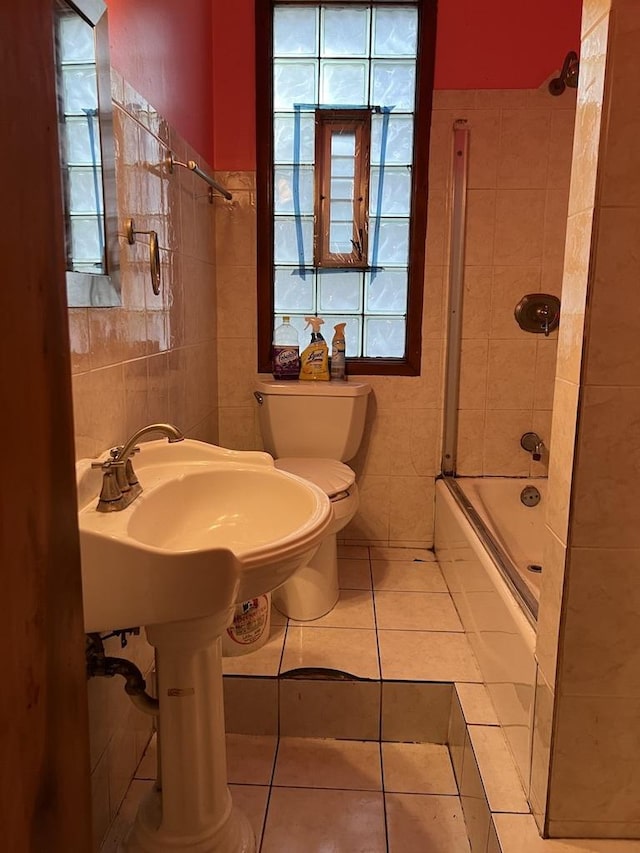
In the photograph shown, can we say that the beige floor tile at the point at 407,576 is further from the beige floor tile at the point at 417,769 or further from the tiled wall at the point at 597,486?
the tiled wall at the point at 597,486

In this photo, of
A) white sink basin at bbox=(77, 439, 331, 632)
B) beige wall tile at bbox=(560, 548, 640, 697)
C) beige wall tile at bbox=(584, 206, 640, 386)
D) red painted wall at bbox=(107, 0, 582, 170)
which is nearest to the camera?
white sink basin at bbox=(77, 439, 331, 632)

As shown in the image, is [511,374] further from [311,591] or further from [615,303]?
[615,303]

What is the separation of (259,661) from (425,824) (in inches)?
23.7

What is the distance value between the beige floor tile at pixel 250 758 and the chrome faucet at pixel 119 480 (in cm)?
87

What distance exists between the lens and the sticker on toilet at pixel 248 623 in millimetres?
1830

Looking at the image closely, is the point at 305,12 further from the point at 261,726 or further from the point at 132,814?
the point at 132,814

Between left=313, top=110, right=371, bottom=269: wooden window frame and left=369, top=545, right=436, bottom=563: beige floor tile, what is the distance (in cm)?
116

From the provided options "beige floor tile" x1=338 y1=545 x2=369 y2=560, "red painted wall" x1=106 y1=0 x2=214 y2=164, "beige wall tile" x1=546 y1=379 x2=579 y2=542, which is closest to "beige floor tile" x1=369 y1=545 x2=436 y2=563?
"beige floor tile" x1=338 y1=545 x2=369 y2=560

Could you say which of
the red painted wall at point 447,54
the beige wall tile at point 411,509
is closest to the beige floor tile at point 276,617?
the beige wall tile at point 411,509

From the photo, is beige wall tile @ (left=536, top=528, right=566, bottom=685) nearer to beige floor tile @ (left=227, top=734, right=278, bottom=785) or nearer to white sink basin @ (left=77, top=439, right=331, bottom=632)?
white sink basin @ (left=77, top=439, right=331, bottom=632)

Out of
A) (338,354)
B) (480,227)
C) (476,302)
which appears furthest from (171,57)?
(476,302)

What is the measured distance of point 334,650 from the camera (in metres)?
1.87

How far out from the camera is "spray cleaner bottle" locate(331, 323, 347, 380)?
2469mm

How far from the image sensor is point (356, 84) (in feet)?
7.97
